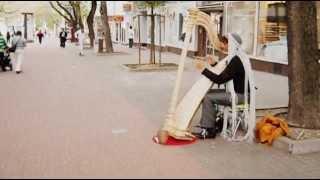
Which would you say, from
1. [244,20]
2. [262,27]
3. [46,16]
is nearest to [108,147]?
[262,27]

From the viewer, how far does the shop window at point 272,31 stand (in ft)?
61.3

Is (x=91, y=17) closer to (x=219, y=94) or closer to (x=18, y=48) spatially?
(x=18, y=48)

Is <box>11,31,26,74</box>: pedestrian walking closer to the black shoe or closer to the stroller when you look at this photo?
the stroller

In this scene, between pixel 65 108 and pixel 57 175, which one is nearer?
pixel 57 175

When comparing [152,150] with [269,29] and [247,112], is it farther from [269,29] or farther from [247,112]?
[269,29]

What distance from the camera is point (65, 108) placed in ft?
36.0

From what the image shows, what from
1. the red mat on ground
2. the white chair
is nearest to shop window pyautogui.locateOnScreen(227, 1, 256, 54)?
the white chair

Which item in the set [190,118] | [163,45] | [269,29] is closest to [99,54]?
[163,45]

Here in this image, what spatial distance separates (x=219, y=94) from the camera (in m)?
8.30

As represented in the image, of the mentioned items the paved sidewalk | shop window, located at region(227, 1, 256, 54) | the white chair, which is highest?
shop window, located at region(227, 1, 256, 54)

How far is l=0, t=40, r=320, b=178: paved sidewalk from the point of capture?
255 inches

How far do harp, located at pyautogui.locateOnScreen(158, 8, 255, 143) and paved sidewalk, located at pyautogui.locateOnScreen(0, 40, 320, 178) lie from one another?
0.32 meters

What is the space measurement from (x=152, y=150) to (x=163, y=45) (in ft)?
86.3

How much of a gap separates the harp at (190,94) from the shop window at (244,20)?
12.9 metres
